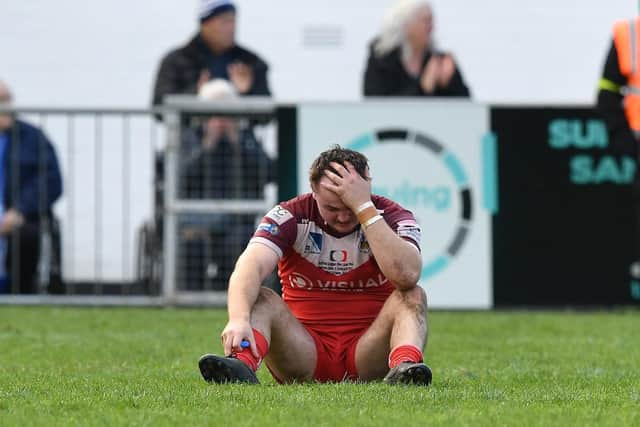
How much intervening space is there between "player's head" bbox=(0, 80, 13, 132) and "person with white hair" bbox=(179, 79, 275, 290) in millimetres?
1470

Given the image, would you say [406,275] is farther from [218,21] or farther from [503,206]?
[218,21]

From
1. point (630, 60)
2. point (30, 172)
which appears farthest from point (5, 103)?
point (630, 60)

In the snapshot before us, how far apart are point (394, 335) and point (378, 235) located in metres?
0.45

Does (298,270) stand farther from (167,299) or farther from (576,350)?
(167,299)

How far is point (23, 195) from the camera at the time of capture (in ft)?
41.1

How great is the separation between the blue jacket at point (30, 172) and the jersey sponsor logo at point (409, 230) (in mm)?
6121

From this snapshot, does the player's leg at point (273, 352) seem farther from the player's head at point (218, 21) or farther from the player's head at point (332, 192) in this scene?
the player's head at point (218, 21)

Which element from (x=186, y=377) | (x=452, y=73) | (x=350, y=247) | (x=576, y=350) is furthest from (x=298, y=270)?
(x=452, y=73)

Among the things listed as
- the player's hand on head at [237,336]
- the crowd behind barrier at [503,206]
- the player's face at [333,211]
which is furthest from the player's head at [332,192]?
the crowd behind barrier at [503,206]

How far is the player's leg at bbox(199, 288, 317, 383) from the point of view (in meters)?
6.52

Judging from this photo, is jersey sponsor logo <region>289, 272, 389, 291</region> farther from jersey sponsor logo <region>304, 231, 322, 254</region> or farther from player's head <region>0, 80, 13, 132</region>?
player's head <region>0, 80, 13, 132</region>

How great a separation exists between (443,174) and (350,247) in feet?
17.5

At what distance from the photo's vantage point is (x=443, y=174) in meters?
12.2

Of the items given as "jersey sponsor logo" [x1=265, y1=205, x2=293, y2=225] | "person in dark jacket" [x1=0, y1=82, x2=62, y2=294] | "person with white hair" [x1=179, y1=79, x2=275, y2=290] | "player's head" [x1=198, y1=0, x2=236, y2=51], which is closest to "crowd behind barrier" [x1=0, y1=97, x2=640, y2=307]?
"person with white hair" [x1=179, y1=79, x2=275, y2=290]
